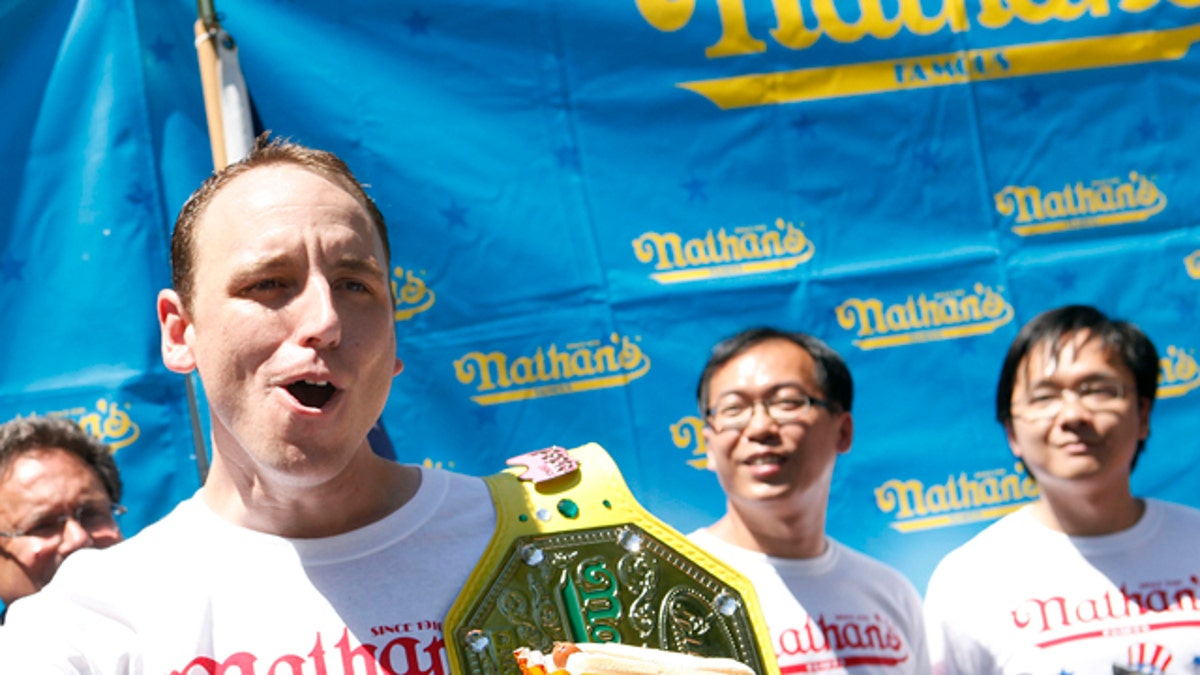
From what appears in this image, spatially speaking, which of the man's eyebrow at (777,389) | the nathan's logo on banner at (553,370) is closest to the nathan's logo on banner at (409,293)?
the nathan's logo on banner at (553,370)

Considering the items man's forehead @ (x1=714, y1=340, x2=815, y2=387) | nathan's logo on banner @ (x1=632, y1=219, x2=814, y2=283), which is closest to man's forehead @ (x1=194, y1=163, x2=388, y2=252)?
man's forehead @ (x1=714, y1=340, x2=815, y2=387)

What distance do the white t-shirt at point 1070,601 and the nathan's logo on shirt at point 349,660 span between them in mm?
1762

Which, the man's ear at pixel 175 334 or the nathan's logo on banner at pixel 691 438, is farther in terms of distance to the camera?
the nathan's logo on banner at pixel 691 438

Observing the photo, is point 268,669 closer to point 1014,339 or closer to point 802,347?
point 802,347

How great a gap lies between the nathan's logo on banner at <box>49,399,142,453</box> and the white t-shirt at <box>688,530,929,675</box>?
4.82 ft

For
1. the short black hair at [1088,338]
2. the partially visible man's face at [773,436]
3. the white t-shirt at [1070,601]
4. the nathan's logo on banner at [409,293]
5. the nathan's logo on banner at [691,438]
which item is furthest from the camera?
the nathan's logo on banner at [691,438]

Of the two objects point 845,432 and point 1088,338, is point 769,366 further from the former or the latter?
point 1088,338

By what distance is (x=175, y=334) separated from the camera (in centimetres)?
171

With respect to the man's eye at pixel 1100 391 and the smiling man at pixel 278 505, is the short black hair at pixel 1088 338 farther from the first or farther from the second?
the smiling man at pixel 278 505

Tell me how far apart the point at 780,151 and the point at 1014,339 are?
2.80 feet

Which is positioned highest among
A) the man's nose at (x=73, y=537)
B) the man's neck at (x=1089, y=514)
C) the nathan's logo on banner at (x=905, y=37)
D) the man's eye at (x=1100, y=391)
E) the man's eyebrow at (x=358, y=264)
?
the nathan's logo on banner at (x=905, y=37)

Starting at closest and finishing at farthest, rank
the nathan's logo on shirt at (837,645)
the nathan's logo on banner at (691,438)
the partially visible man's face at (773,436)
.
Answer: the nathan's logo on shirt at (837,645), the partially visible man's face at (773,436), the nathan's logo on banner at (691,438)

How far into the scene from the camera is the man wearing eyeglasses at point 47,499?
2781 millimetres

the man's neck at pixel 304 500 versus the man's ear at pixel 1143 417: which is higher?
the man's neck at pixel 304 500
